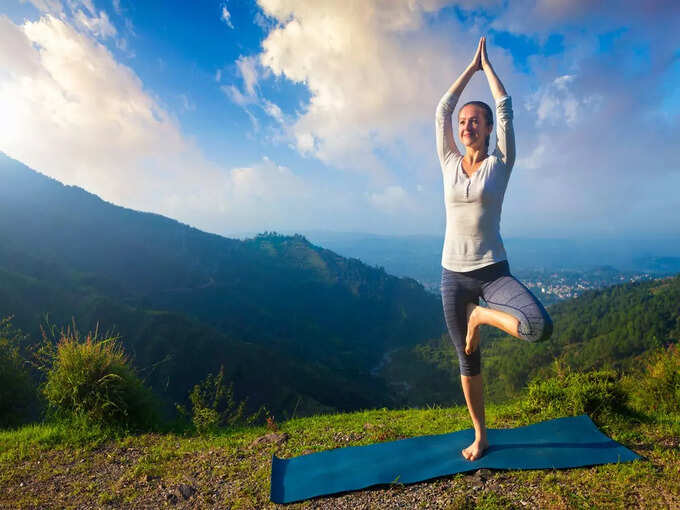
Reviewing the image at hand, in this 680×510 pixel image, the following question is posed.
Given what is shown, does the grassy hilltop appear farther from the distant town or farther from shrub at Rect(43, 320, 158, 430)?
the distant town

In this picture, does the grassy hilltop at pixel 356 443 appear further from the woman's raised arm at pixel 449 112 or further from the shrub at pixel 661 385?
the woman's raised arm at pixel 449 112

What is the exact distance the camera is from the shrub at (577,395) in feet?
12.0

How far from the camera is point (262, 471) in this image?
3080mm

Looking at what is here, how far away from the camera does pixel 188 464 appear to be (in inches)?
134

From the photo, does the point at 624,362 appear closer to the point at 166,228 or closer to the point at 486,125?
the point at 486,125

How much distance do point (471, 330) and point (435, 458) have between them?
3.70 feet

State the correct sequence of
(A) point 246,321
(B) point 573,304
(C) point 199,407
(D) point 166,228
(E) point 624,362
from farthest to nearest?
(D) point 166,228 → (B) point 573,304 → (A) point 246,321 → (E) point 624,362 → (C) point 199,407

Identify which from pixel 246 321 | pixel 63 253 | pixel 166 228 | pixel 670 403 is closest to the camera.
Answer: pixel 670 403

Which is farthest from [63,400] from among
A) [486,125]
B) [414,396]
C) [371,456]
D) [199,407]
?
[414,396]

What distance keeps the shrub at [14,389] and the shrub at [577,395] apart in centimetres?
666

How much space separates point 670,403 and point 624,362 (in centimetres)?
4392

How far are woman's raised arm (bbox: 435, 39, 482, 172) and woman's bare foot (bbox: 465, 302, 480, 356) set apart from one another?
108 centimetres

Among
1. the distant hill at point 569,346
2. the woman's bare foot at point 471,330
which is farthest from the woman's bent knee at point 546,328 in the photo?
the distant hill at point 569,346

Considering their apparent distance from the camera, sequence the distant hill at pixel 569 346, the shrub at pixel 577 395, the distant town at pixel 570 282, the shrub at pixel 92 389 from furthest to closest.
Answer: the distant town at pixel 570 282 → the distant hill at pixel 569 346 → the shrub at pixel 92 389 → the shrub at pixel 577 395
